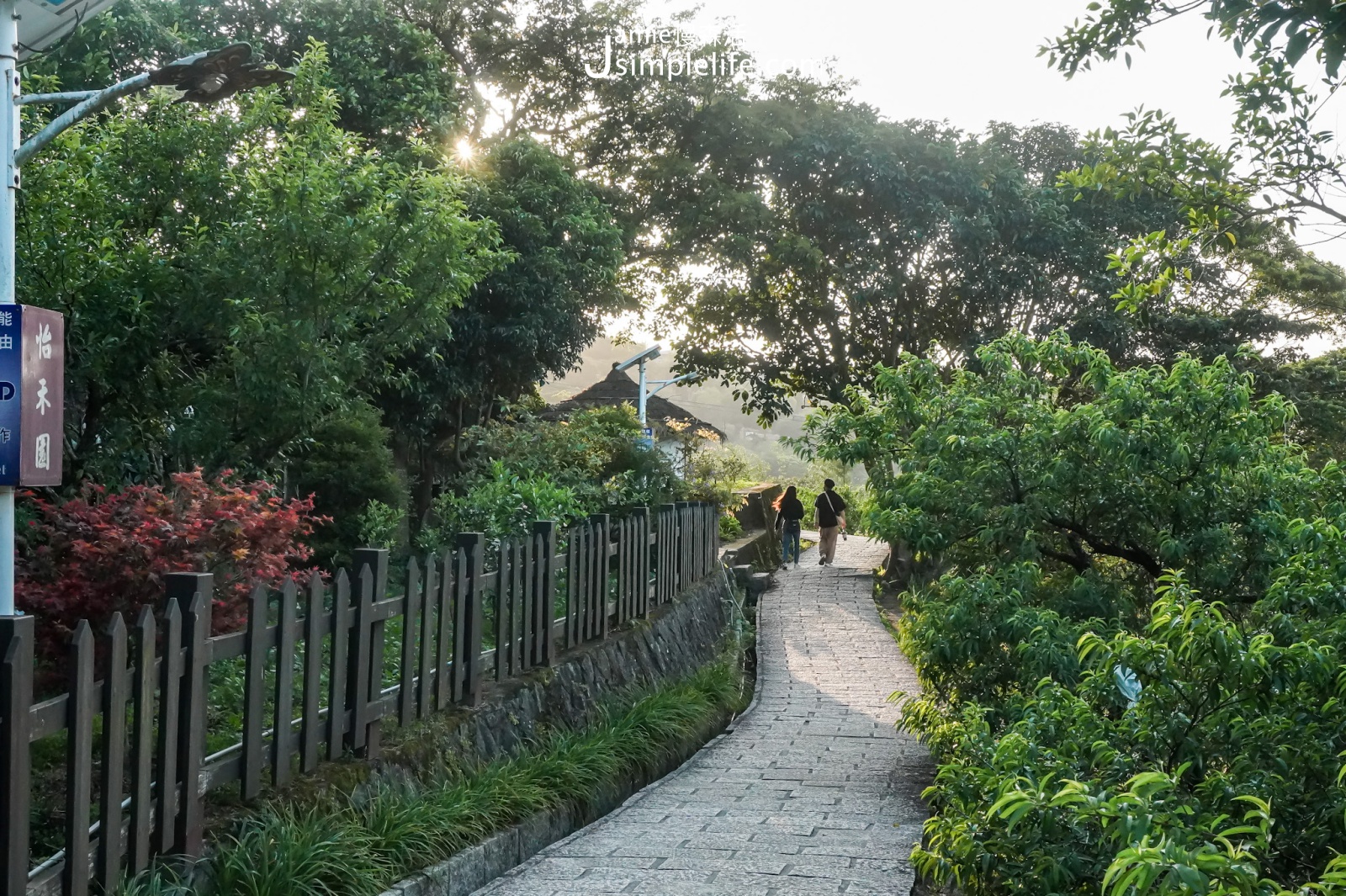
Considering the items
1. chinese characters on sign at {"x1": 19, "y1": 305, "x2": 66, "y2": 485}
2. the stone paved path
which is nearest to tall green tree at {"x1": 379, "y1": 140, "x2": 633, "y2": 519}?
the stone paved path

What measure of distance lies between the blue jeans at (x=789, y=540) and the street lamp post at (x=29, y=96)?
17.4m

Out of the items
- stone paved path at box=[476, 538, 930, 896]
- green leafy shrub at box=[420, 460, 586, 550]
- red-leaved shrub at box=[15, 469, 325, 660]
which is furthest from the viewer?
green leafy shrub at box=[420, 460, 586, 550]

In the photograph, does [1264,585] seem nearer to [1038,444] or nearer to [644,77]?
[1038,444]

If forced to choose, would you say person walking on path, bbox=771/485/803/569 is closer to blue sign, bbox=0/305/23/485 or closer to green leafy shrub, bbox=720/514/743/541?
green leafy shrub, bbox=720/514/743/541

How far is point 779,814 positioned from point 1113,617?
2.32 meters

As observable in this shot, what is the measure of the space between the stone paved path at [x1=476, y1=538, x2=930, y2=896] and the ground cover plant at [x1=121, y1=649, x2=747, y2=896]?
10.7 inches

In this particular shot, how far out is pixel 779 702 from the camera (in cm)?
1195

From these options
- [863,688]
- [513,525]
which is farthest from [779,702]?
[513,525]

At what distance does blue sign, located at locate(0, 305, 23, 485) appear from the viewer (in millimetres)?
5723

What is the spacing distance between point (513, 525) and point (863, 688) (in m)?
4.01

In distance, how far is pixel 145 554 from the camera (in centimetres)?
647

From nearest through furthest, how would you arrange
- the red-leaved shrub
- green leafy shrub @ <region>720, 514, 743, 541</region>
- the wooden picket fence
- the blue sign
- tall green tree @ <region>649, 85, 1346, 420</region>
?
the wooden picket fence
the blue sign
the red-leaved shrub
tall green tree @ <region>649, 85, 1346, 420</region>
green leafy shrub @ <region>720, 514, 743, 541</region>

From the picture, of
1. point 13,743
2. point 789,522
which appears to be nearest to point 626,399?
point 789,522

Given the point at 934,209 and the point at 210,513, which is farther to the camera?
the point at 934,209
